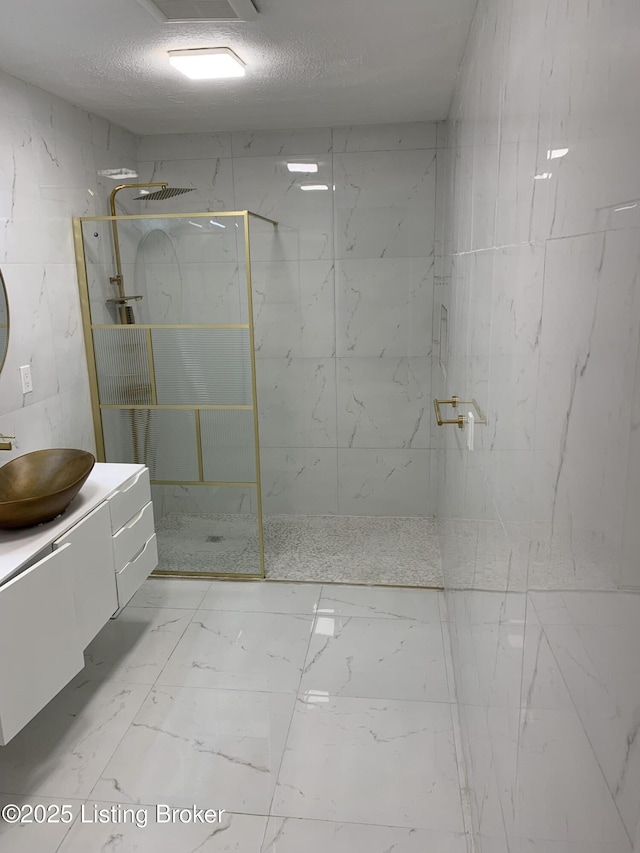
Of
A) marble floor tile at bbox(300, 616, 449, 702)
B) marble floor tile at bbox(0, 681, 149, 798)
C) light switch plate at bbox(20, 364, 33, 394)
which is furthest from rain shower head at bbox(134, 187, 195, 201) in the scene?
marble floor tile at bbox(0, 681, 149, 798)

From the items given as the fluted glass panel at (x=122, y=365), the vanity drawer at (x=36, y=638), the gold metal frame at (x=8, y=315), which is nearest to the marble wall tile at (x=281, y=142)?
the fluted glass panel at (x=122, y=365)

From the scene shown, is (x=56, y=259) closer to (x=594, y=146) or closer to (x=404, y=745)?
(x=404, y=745)

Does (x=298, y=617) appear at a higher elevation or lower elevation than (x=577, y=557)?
lower

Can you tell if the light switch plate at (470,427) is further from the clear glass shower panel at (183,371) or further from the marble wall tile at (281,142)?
the marble wall tile at (281,142)

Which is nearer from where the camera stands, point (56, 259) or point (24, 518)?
point (24, 518)

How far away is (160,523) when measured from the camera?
3605 mm

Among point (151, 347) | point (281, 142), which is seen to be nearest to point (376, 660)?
point (151, 347)

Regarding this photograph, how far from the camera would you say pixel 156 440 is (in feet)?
11.5

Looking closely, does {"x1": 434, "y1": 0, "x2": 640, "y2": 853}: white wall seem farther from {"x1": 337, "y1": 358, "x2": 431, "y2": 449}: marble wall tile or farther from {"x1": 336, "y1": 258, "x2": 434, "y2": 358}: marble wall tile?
{"x1": 337, "y1": 358, "x2": 431, "y2": 449}: marble wall tile

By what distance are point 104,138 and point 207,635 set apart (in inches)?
108

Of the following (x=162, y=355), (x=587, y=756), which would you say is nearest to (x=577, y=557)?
(x=587, y=756)

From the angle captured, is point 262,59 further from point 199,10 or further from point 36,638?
point 36,638

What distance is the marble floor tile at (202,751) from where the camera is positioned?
2.12 metres

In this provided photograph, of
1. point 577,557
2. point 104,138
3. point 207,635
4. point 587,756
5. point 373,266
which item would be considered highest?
point 104,138
